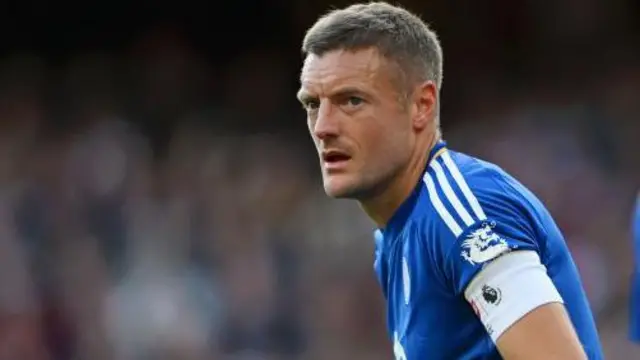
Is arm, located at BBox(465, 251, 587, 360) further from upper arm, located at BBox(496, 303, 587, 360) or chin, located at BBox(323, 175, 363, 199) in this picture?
chin, located at BBox(323, 175, 363, 199)

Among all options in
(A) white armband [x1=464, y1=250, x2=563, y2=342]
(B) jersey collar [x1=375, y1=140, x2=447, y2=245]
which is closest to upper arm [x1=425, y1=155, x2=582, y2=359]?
(A) white armband [x1=464, y1=250, x2=563, y2=342]

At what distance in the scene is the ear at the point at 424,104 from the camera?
102 inches

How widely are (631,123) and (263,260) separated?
7.70 feet

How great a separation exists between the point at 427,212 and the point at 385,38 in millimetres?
441

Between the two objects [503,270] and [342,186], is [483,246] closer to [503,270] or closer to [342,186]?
[503,270]

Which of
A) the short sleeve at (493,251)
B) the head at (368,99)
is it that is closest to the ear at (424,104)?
the head at (368,99)

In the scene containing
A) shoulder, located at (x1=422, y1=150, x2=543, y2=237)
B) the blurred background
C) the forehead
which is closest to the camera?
shoulder, located at (x1=422, y1=150, x2=543, y2=237)

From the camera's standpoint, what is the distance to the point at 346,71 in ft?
8.31

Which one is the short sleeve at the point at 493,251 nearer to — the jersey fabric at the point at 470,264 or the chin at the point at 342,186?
the jersey fabric at the point at 470,264

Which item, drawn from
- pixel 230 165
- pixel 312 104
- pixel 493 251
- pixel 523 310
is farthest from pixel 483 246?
pixel 230 165

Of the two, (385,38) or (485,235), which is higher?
(385,38)

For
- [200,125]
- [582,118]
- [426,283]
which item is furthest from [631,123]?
[426,283]

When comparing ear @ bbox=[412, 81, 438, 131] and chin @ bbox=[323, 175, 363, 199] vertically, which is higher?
ear @ bbox=[412, 81, 438, 131]

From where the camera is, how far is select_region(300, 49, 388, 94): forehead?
252cm
